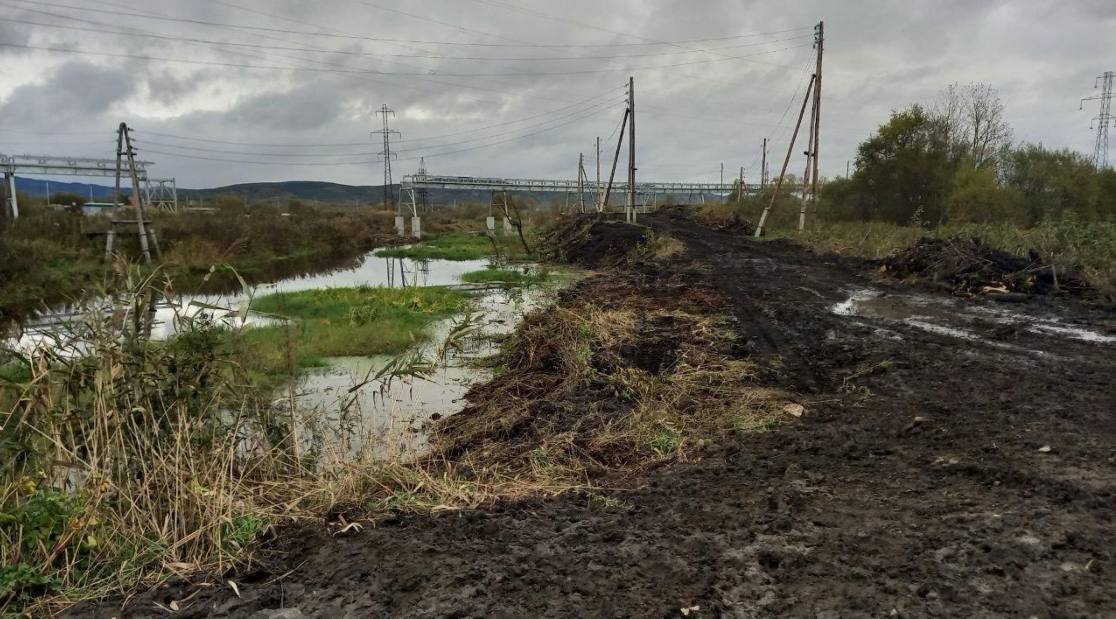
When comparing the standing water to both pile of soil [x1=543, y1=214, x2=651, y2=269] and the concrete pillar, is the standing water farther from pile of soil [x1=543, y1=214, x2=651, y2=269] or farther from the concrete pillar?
the concrete pillar

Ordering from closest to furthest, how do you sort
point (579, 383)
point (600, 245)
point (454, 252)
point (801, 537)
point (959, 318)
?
1. point (801, 537)
2. point (579, 383)
3. point (959, 318)
4. point (600, 245)
5. point (454, 252)

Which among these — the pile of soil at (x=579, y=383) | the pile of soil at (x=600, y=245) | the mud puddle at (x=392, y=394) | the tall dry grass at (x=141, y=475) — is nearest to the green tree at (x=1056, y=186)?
the pile of soil at (x=600, y=245)

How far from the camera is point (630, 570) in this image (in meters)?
3.24

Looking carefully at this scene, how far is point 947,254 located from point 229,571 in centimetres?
1446

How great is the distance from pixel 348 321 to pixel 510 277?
306 inches

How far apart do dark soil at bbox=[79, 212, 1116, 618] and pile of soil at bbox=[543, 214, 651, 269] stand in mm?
16594

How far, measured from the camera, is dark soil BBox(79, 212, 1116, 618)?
2949mm

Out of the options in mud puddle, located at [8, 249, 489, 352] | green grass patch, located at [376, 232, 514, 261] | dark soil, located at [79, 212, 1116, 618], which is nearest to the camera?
dark soil, located at [79, 212, 1116, 618]

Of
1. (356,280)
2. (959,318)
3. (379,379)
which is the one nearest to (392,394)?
(379,379)

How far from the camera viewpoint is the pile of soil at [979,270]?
11.8 metres

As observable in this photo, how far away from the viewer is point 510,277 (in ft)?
66.3

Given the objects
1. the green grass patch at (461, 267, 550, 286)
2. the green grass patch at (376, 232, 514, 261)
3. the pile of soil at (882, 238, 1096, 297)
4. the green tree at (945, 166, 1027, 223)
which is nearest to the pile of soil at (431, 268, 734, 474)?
the pile of soil at (882, 238, 1096, 297)

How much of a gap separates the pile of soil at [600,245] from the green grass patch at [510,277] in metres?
2.71

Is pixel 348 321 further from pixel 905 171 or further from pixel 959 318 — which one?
pixel 905 171
